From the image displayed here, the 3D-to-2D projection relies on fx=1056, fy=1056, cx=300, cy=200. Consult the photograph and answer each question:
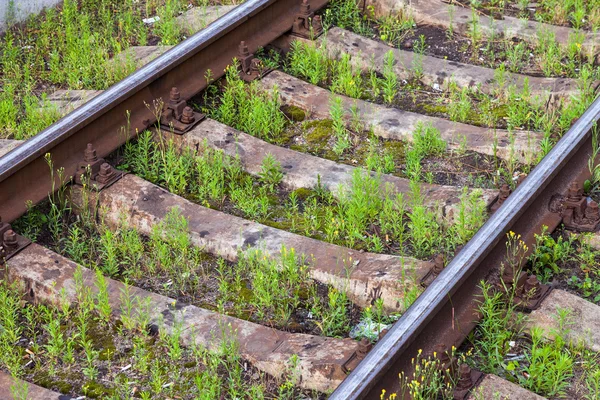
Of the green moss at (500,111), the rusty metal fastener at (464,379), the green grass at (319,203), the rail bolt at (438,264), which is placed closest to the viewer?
the rusty metal fastener at (464,379)

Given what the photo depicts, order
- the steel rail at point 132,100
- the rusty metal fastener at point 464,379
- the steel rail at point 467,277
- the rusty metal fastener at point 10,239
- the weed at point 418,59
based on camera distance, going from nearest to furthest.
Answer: the steel rail at point 467,277
the rusty metal fastener at point 464,379
the rusty metal fastener at point 10,239
the steel rail at point 132,100
the weed at point 418,59

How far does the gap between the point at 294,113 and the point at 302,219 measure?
1288 millimetres

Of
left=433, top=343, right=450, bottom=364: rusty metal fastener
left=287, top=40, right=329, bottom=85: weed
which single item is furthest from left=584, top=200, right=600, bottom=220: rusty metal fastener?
left=287, top=40, right=329, bottom=85: weed

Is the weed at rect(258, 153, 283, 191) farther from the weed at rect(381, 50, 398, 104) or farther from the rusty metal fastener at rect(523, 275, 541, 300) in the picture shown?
the rusty metal fastener at rect(523, 275, 541, 300)

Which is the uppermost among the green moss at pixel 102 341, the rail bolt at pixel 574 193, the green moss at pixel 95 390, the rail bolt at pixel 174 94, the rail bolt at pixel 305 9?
the rail bolt at pixel 305 9

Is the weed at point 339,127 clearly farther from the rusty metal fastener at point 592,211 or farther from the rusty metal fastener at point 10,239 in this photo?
the rusty metal fastener at point 10,239

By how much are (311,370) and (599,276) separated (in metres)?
1.69

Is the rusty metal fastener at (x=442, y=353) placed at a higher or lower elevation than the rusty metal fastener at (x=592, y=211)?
Result: lower

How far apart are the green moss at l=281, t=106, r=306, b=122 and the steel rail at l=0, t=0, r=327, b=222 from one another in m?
0.57

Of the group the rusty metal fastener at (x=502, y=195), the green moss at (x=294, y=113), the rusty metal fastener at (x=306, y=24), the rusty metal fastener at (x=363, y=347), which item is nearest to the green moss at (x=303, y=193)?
the green moss at (x=294, y=113)

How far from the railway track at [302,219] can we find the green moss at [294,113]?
2 cm

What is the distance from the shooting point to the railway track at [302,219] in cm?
512

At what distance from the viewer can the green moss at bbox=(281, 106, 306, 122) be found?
7301 millimetres

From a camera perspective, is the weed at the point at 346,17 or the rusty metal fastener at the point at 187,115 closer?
the rusty metal fastener at the point at 187,115
